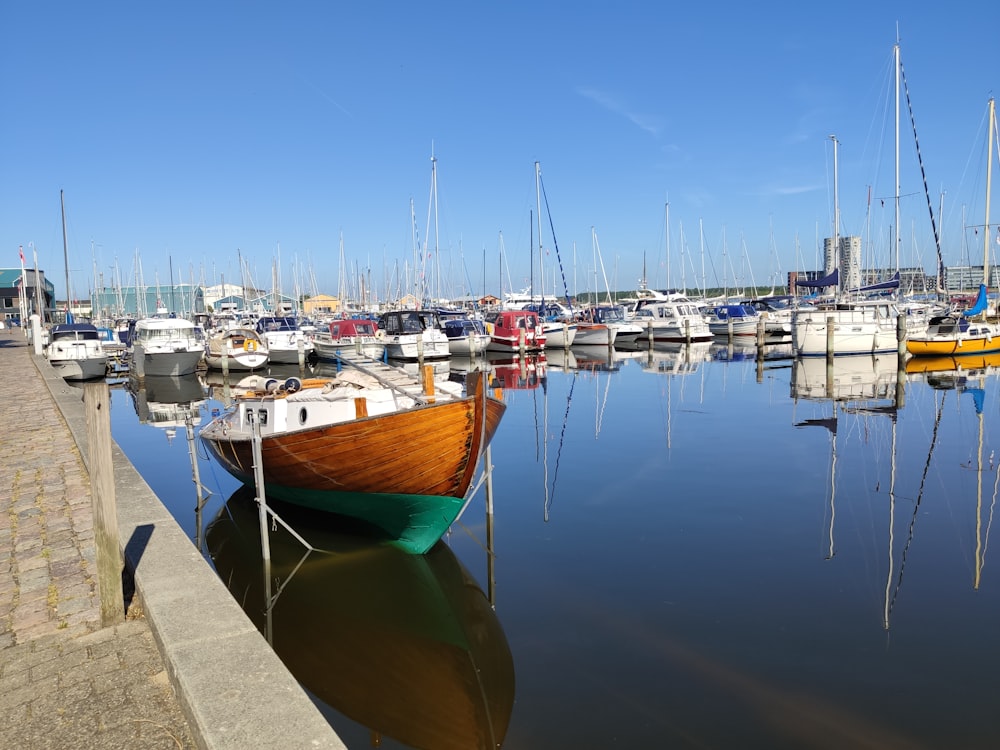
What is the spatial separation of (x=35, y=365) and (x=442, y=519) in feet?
86.4

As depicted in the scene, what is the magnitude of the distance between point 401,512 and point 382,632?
205 centimetres

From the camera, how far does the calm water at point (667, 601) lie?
18.8ft

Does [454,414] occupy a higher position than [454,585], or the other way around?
[454,414]

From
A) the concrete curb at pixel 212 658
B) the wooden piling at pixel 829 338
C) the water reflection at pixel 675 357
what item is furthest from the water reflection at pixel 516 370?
the concrete curb at pixel 212 658

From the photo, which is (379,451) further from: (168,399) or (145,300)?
(145,300)

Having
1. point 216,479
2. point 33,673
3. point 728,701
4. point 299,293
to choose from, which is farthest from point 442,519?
point 299,293

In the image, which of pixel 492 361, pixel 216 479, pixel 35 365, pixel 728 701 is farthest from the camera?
pixel 492 361

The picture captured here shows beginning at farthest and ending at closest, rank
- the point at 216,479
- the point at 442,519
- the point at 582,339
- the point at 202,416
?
the point at 582,339
the point at 202,416
the point at 216,479
the point at 442,519

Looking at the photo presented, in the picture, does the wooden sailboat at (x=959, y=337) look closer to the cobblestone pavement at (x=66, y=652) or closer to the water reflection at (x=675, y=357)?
the water reflection at (x=675, y=357)

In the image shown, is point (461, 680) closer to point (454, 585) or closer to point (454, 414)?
point (454, 585)

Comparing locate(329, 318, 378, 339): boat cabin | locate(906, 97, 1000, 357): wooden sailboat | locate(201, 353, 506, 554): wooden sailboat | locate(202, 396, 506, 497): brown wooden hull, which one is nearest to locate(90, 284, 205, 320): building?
locate(329, 318, 378, 339): boat cabin

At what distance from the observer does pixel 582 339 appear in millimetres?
47469

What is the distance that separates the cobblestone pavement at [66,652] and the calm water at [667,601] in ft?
5.53

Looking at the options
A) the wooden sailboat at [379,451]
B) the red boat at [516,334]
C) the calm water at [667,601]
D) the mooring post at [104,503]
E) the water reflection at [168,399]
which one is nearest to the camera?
the mooring post at [104,503]
